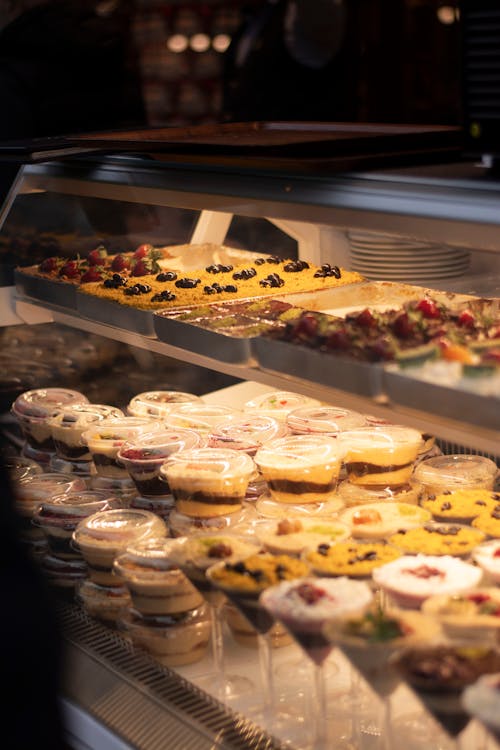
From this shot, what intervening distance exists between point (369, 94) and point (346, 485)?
17.9ft

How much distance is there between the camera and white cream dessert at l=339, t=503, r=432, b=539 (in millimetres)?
2379

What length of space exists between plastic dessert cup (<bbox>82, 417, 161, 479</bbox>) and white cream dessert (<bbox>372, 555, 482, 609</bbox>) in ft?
3.78

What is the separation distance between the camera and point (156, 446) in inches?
115

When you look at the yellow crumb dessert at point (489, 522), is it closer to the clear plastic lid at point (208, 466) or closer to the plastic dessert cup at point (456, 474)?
the plastic dessert cup at point (456, 474)

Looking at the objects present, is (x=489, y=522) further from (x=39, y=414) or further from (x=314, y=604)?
(x=39, y=414)

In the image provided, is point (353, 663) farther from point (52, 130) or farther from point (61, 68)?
point (61, 68)

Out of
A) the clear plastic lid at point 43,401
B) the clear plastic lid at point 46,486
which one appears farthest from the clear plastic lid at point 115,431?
the clear plastic lid at point 43,401

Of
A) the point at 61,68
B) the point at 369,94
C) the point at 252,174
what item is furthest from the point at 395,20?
the point at 252,174

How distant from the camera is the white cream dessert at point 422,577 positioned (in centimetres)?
201

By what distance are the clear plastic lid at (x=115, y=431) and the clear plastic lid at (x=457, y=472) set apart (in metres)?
0.85

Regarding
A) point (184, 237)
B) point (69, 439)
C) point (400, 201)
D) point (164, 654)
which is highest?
point (400, 201)

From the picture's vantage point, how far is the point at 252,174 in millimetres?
2199

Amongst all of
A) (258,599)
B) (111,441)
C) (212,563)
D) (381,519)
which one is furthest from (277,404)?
(258,599)

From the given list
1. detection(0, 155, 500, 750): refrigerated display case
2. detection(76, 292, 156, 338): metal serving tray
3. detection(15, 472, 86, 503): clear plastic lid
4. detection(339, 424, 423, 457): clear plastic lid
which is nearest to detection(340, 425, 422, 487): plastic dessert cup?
detection(339, 424, 423, 457): clear plastic lid
